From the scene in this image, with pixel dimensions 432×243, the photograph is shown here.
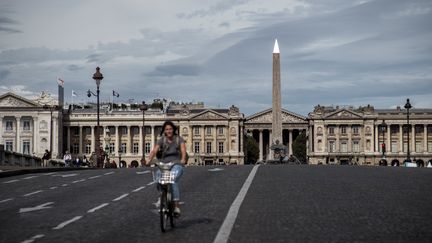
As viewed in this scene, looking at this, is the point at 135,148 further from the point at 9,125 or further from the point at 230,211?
the point at 230,211

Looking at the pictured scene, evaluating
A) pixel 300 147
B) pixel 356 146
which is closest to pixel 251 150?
pixel 300 147

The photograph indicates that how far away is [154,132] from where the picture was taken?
604ft

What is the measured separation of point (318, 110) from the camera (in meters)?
187

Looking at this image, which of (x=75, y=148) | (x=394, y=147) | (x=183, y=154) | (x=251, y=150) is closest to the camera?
(x=183, y=154)

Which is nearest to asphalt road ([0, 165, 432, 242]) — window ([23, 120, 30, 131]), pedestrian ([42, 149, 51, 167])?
pedestrian ([42, 149, 51, 167])

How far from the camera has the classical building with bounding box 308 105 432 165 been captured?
181 meters

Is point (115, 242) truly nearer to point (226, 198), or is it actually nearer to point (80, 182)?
point (226, 198)

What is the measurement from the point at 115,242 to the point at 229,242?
73.4 inches

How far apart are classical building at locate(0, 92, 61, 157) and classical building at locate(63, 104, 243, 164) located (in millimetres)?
7564

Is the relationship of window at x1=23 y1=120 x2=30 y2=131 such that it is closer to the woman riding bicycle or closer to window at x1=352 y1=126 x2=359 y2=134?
window at x1=352 y1=126 x2=359 y2=134

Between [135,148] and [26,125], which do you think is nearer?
[26,125]

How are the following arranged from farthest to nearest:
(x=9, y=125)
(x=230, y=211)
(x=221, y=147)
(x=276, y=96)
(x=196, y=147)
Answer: (x=196, y=147) < (x=221, y=147) < (x=9, y=125) < (x=276, y=96) < (x=230, y=211)

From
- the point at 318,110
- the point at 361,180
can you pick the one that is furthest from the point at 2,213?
the point at 318,110

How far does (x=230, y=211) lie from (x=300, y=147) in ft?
566
